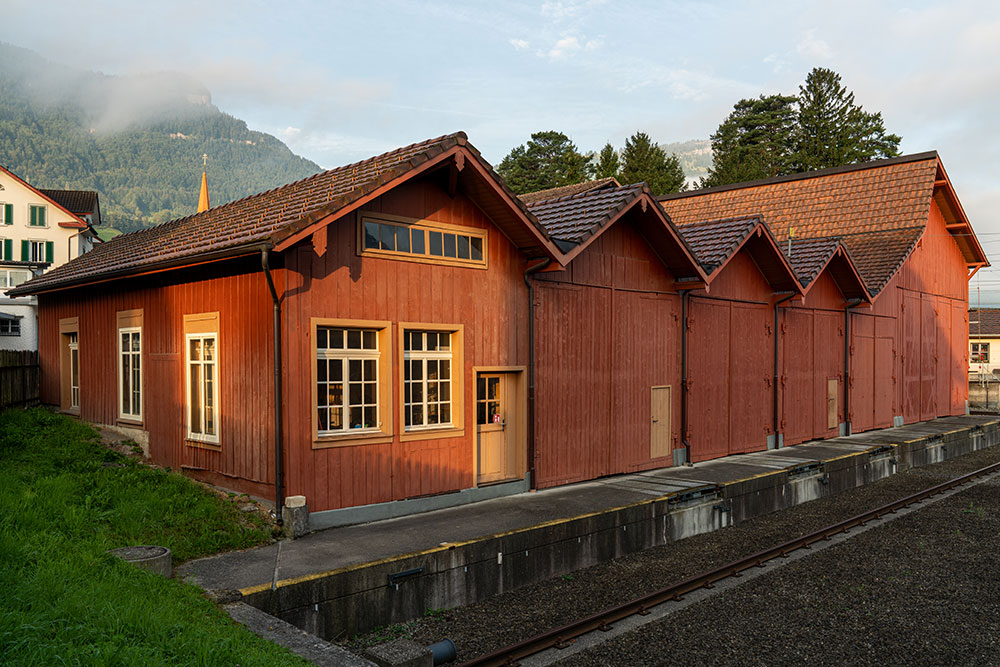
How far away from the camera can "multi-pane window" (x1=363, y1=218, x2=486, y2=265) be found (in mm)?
10781

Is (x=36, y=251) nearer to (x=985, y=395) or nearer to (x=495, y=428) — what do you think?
(x=495, y=428)

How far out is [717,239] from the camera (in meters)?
17.4

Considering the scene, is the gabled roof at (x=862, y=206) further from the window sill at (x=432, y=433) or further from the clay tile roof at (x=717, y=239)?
the window sill at (x=432, y=433)

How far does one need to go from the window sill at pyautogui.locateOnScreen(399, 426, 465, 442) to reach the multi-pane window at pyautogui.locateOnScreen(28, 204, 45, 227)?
57816mm

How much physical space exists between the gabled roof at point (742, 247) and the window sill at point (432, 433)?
6942 mm

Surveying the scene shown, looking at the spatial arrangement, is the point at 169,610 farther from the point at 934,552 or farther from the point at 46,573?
the point at 934,552

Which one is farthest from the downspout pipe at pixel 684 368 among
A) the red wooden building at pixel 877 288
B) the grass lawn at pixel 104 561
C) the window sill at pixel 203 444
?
the grass lawn at pixel 104 561

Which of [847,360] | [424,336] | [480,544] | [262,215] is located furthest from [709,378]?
[262,215]

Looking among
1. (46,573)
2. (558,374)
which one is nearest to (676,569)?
(558,374)

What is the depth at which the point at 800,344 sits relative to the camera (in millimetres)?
20875

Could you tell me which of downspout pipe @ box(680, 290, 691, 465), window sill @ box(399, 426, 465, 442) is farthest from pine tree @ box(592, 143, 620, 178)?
window sill @ box(399, 426, 465, 442)

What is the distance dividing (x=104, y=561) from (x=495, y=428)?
671cm

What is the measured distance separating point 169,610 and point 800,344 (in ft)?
60.4

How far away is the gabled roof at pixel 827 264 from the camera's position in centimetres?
1986
